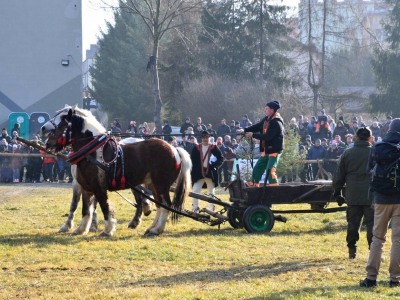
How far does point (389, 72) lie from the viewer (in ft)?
142

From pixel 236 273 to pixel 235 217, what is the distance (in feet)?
14.2

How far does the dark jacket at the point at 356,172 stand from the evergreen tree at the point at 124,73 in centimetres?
4121

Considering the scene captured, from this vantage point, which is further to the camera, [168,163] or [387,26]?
[387,26]

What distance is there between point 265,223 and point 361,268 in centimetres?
361

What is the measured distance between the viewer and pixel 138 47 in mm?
53625

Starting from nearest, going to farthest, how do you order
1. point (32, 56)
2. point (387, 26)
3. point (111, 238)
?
1. point (111, 238)
2. point (32, 56)
3. point (387, 26)

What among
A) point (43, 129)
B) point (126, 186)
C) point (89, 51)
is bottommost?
point (126, 186)


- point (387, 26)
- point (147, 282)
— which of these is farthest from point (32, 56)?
point (147, 282)

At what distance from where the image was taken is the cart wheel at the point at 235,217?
13.2 metres

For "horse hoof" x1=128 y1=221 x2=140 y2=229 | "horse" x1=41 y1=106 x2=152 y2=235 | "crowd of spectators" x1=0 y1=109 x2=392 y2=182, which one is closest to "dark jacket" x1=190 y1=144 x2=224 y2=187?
"horse" x1=41 y1=106 x2=152 y2=235

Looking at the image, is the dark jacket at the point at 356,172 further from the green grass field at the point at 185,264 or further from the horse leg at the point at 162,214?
the horse leg at the point at 162,214

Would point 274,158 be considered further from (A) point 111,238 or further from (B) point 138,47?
(B) point 138,47

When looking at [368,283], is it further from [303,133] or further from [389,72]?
[389,72]

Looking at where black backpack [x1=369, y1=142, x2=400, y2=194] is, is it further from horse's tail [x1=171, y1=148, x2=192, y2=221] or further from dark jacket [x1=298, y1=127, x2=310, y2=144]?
dark jacket [x1=298, y1=127, x2=310, y2=144]
